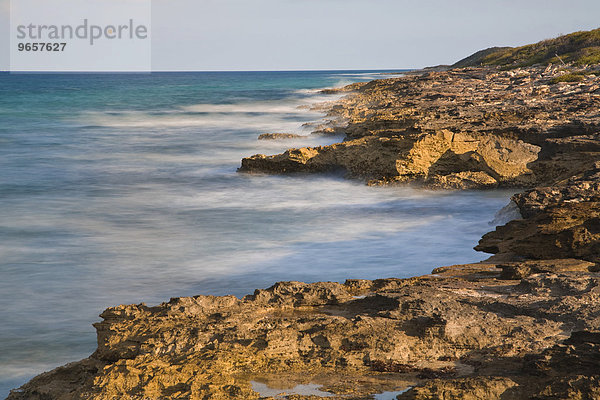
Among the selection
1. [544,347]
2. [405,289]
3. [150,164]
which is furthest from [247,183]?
[544,347]

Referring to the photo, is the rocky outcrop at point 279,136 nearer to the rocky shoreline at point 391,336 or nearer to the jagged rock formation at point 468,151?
the jagged rock formation at point 468,151

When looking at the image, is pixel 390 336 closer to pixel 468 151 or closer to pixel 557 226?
pixel 557 226

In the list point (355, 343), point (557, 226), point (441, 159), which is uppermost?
point (441, 159)

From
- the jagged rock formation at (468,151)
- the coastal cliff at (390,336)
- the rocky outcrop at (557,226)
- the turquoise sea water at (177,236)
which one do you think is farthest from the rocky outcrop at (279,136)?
the coastal cliff at (390,336)

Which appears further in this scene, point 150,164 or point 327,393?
point 150,164

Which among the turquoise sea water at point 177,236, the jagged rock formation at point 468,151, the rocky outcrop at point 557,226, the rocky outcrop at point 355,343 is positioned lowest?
the turquoise sea water at point 177,236

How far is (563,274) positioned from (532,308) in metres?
0.78

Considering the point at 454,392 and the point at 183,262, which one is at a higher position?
the point at 454,392

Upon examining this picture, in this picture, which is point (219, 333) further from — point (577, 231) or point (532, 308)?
point (577, 231)

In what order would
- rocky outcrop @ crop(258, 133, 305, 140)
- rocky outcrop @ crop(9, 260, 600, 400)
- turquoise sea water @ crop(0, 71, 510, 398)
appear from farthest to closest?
rocky outcrop @ crop(258, 133, 305, 140) < turquoise sea water @ crop(0, 71, 510, 398) < rocky outcrop @ crop(9, 260, 600, 400)

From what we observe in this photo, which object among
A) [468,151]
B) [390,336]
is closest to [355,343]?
[390,336]

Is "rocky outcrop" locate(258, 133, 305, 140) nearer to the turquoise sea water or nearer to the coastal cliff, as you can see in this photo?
the turquoise sea water

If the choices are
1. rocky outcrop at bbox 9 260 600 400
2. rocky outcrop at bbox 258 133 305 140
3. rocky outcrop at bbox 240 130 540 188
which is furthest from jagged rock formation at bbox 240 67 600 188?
rocky outcrop at bbox 258 133 305 140

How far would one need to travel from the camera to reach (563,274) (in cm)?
468
